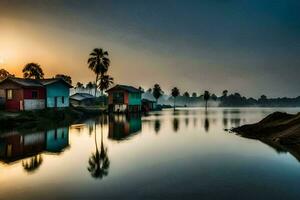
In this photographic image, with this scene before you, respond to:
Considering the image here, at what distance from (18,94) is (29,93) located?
221cm

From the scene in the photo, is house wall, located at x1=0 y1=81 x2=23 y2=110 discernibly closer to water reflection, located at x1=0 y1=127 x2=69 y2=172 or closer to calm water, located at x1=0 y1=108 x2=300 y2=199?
water reflection, located at x1=0 y1=127 x2=69 y2=172

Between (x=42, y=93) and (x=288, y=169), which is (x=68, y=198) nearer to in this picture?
(x=288, y=169)

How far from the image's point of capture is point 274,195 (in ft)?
39.7

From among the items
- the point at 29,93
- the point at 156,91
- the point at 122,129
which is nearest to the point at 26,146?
the point at 122,129

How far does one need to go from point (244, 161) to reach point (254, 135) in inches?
625

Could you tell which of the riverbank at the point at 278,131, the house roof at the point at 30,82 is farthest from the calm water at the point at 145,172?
the house roof at the point at 30,82

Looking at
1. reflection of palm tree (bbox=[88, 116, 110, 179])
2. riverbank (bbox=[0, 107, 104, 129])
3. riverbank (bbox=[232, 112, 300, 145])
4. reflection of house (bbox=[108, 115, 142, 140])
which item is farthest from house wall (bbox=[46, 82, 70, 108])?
riverbank (bbox=[232, 112, 300, 145])

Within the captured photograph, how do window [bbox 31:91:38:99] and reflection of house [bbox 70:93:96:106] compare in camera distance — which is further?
reflection of house [bbox 70:93:96:106]

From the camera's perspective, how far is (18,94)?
2046 inches

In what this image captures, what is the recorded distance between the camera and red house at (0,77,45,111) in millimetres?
51875

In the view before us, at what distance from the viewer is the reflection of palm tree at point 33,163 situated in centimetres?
1691

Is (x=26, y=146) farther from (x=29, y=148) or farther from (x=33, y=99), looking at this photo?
(x=33, y=99)

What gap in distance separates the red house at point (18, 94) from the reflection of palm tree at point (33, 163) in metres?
35.6

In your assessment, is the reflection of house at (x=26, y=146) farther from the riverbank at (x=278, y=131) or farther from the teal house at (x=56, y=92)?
the teal house at (x=56, y=92)
